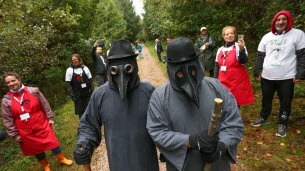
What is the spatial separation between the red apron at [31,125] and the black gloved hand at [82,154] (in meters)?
2.40

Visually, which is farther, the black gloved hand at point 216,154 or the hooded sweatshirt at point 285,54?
the hooded sweatshirt at point 285,54

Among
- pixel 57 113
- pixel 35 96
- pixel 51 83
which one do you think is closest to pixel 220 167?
pixel 35 96

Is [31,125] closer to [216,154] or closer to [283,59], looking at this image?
[216,154]

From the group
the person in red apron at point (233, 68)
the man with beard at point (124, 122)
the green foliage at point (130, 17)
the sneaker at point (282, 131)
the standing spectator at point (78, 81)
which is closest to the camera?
the man with beard at point (124, 122)

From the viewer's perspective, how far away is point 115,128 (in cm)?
210

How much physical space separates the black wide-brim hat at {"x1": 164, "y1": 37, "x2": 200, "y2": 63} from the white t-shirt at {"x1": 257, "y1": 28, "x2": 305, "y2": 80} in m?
2.94

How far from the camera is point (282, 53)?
3770mm

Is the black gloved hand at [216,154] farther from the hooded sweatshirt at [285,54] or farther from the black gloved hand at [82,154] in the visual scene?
the hooded sweatshirt at [285,54]

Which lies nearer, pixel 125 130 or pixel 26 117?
pixel 125 130

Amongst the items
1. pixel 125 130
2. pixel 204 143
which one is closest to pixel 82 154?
pixel 125 130

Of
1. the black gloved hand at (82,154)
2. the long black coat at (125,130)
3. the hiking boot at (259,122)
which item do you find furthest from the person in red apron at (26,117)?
the hiking boot at (259,122)

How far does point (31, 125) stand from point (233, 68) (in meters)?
4.25

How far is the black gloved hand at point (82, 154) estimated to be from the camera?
6.10ft

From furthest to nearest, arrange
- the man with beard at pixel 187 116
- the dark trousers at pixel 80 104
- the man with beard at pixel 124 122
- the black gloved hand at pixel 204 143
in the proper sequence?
the dark trousers at pixel 80 104, the man with beard at pixel 124 122, the man with beard at pixel 187 116, the black gloved hand at pixel 204 143
